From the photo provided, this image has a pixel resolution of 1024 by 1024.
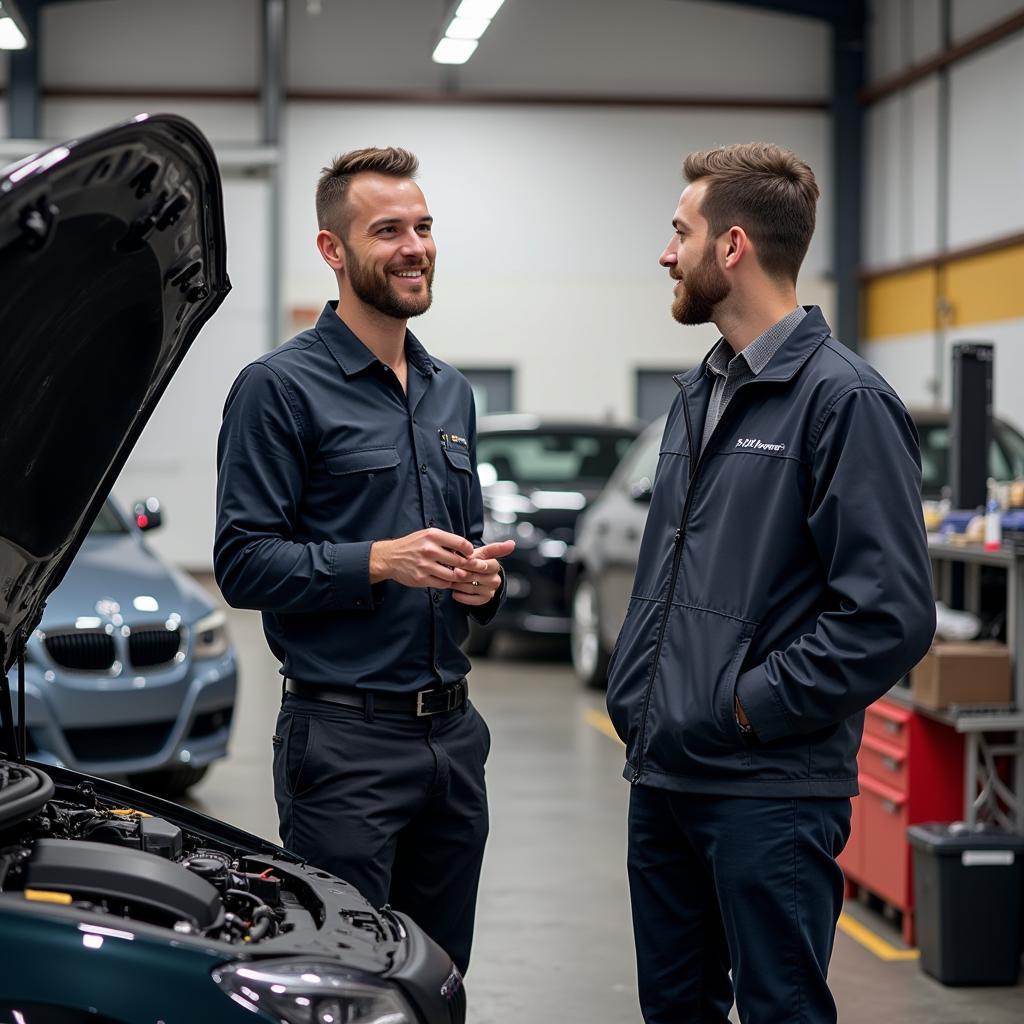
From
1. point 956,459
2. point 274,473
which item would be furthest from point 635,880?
point 956,459

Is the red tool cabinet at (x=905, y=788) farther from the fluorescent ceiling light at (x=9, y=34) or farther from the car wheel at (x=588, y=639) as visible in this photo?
the fluorescent ceiling light at (x=9, y=34)

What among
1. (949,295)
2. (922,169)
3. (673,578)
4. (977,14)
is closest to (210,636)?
(673,578)

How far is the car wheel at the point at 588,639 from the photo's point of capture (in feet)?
28.7

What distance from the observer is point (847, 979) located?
407cm

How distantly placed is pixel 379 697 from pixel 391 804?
183 millimetres

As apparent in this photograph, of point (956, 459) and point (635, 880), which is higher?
point (956, 459)

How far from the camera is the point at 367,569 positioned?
254 centimetres

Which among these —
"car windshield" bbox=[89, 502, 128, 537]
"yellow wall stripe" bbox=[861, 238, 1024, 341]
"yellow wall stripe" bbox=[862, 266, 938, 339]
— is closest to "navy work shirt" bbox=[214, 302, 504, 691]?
"car windshield" bbox=[89, 502, 128, 537]

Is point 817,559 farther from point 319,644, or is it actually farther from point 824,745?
point 319,644

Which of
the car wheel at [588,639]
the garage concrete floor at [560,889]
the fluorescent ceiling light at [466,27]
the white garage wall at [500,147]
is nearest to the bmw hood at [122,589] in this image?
the garage concrete floor at [560,889]

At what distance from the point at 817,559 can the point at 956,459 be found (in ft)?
8.85

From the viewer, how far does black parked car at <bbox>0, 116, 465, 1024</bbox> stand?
5.61ft

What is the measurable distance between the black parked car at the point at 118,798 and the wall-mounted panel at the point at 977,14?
13.2 meters

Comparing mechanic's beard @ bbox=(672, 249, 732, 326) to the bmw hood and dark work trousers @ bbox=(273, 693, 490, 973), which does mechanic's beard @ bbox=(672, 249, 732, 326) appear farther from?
the bmw hood
